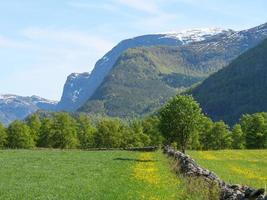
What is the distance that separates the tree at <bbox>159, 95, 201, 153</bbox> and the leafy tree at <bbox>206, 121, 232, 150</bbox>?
8532 cm

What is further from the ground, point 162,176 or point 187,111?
point 187,111

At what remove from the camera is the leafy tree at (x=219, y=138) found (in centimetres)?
16315

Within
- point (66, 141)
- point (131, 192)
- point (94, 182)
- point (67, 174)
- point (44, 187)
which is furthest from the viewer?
point (66, 141)

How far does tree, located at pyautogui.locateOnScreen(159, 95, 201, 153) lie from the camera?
78250mm

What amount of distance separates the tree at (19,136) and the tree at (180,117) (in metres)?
78.1

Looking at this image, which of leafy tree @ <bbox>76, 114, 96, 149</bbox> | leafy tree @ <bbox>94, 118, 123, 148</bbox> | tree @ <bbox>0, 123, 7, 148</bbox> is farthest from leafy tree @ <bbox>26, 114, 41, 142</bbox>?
leafy tree @ <bbox>94, 118, 123, 148</bbox>

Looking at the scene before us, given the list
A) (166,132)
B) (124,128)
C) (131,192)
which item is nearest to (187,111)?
(166,132)

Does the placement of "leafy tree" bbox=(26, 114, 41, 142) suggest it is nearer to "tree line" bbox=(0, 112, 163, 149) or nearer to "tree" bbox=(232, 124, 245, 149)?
"tree line" bbox=(0, 112, 163, 149)

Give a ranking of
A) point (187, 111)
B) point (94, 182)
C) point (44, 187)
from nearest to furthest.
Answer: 1. point (44, 187)
2. point (94, 182)
3. point (187, 111)

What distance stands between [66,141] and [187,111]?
83625mm

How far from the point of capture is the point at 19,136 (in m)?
152

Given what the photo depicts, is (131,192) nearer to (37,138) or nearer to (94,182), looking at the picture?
(94,182)

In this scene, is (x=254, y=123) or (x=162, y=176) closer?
(x=162, y=176)

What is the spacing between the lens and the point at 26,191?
1339 inches
